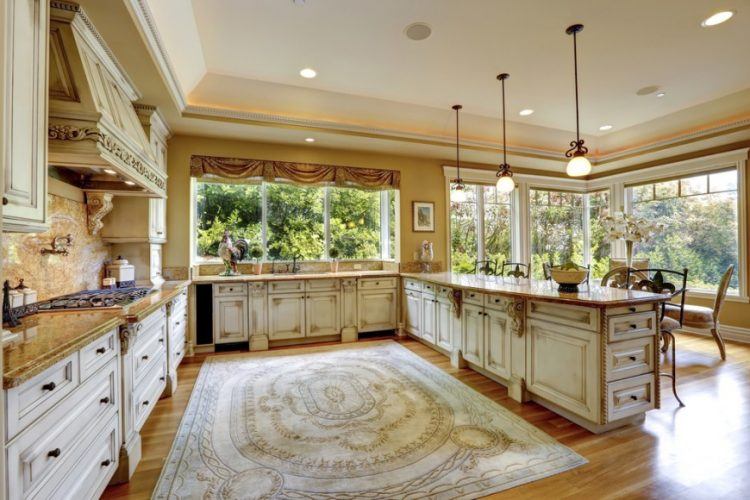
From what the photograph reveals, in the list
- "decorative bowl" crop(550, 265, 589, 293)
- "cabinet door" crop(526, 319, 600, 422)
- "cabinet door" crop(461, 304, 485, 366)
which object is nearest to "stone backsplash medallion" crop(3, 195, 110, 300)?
"cabinet door" crop(461, 304, 485, 366)

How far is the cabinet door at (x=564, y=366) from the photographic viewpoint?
2.27 m

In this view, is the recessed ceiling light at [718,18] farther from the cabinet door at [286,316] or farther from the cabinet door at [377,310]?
the cabinet door at [286,316]

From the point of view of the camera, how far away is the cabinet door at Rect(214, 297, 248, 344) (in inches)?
161

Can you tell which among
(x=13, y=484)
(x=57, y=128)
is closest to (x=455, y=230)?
(x=57, y=128)

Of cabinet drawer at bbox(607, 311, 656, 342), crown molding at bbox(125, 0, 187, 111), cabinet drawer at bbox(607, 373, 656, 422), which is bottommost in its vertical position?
cabinet drawer at bbox(607, 373, 656, 422)

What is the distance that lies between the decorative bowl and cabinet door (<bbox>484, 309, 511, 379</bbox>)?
0.52 metres

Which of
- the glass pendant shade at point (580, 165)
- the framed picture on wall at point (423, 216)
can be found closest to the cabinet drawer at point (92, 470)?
the glass pendant shade at point (580, 165)

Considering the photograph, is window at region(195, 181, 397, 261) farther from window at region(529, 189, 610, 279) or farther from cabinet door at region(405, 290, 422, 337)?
window at region(529, 189, 610, 279)

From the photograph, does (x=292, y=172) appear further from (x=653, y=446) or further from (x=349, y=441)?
(x=653, y=446)

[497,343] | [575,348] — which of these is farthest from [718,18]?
[497,343]

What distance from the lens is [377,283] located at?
4781 mm

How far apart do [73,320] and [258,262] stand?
2.92m

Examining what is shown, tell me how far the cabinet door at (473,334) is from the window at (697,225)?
13.7 feet

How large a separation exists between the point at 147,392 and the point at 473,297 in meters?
2.76
